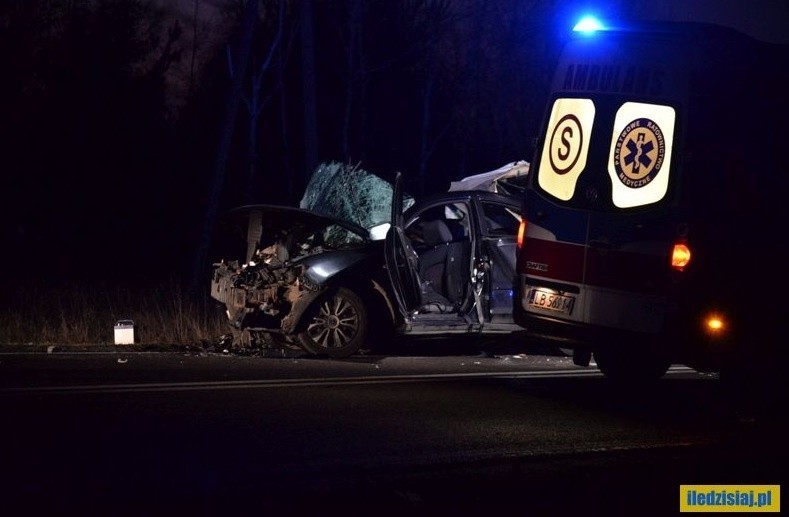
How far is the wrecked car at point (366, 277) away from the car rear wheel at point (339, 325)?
1 centimetres

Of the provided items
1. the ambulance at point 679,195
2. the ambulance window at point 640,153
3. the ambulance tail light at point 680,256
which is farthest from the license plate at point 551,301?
the ambulance tail light at point 680,256

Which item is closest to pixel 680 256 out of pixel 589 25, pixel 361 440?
pixel 589 25

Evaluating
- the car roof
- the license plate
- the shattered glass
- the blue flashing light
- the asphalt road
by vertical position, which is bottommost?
the asphalt road

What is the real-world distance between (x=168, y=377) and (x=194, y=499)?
4836 millimetres

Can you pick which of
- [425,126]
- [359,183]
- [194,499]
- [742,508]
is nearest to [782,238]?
→ [742,508]

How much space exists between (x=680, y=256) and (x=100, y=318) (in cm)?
945

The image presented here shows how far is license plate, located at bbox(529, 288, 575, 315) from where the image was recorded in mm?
10453

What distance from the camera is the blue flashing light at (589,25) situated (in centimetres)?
1037

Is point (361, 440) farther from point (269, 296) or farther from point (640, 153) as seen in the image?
point (269, 296)

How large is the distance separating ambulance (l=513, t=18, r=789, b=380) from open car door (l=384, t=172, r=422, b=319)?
3053mm

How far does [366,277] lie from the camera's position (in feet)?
45.2

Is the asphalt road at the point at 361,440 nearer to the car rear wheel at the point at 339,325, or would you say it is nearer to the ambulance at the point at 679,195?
the ambulance at the point at 679,195

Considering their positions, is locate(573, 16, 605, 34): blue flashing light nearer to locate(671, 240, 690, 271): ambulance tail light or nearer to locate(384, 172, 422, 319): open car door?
locate(671, 240, 690, 271): ambulance tail light

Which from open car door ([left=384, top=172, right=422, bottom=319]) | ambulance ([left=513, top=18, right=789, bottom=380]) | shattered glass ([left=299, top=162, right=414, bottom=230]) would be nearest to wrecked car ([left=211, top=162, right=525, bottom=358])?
open car door ([left=384, top=172, right=422, bottom=319])
